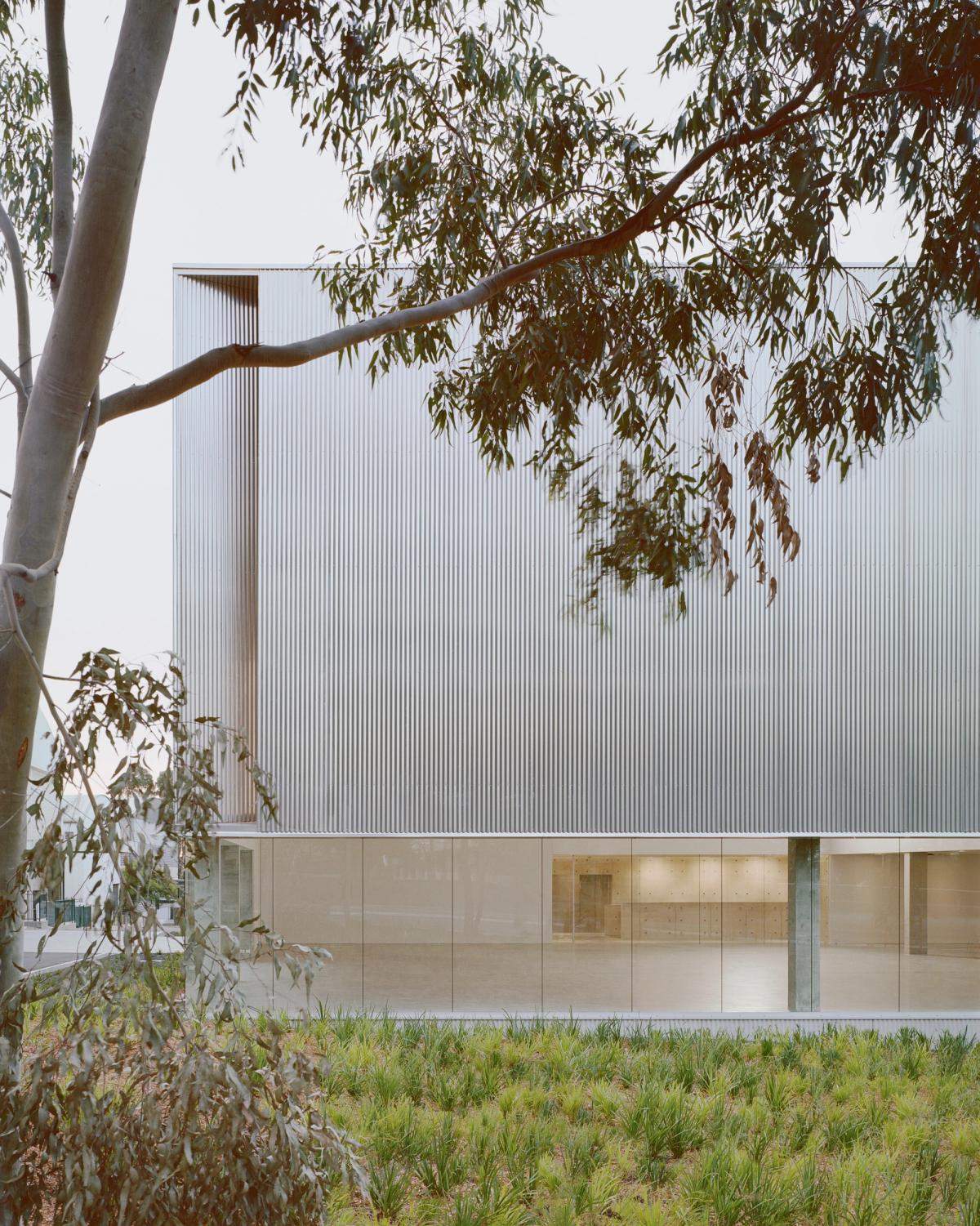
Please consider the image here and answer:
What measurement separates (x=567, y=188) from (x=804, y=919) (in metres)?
7.32

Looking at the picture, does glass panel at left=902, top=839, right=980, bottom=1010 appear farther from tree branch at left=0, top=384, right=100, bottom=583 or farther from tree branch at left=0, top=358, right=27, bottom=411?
tree branch at left=0, top=358, right=27, bottom=411

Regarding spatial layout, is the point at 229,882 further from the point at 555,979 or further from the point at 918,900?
the point at 918,900

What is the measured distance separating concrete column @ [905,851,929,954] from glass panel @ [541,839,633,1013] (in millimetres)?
2759

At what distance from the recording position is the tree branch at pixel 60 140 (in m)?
3.75

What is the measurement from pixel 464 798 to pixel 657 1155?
176 inches

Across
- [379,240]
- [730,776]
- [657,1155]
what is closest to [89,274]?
[379,240]

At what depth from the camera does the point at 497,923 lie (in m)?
10.1

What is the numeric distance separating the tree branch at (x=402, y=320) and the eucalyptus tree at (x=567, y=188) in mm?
12

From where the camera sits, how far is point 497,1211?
4891mm

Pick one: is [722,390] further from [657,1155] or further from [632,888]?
[632,888]

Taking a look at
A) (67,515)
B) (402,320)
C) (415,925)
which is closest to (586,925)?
(415,925)

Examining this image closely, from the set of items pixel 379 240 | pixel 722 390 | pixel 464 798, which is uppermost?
pixel 379 240

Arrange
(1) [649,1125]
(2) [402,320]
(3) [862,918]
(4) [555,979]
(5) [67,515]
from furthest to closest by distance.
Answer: (3) [862,918], (4) [555,979], (1) [649,1125], (2) [402,320], (5) [67,515]

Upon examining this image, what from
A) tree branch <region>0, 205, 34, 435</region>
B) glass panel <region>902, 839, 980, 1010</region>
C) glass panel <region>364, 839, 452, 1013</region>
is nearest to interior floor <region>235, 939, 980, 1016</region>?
glass panel <region>364, 839, 452, 1013</region>
